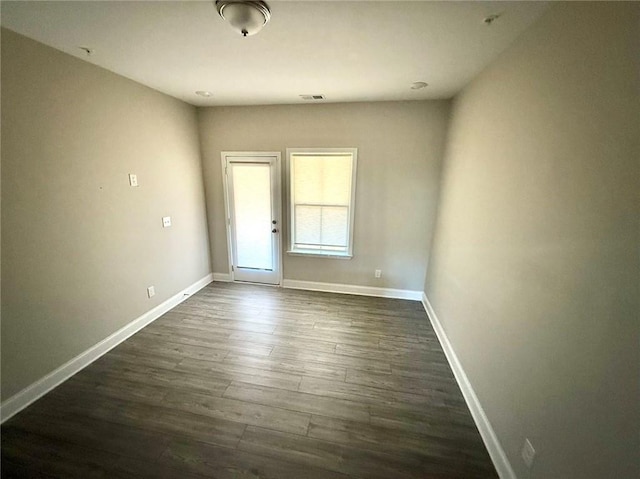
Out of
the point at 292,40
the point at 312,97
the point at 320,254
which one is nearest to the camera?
the point at 292,40

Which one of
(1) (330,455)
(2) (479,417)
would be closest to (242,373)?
(1) (330,455)

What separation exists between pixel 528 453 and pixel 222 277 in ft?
12.8

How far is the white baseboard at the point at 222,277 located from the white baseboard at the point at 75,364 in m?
0.78

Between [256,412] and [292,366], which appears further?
[292,366]

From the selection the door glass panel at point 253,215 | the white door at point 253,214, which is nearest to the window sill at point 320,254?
the white door at point 253,214

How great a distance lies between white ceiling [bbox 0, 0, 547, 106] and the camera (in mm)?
1386

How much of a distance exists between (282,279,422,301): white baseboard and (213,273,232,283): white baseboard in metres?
0.93

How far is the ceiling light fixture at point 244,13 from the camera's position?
1.32m

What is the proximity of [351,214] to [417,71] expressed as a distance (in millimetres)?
1757

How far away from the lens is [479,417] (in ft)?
5.72

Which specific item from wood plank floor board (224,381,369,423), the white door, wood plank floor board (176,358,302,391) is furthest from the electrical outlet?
the white door

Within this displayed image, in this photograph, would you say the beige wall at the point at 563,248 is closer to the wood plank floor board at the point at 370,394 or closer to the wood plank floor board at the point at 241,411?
the wood plank floor board at the point at 370,394

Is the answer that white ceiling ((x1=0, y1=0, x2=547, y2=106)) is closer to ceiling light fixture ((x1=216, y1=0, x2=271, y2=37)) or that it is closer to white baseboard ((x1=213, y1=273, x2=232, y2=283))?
ceiling light fixture ((x1=216, y1=0, x2=271, y2=37))

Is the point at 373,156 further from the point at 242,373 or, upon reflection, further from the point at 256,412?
the point at 256,412
